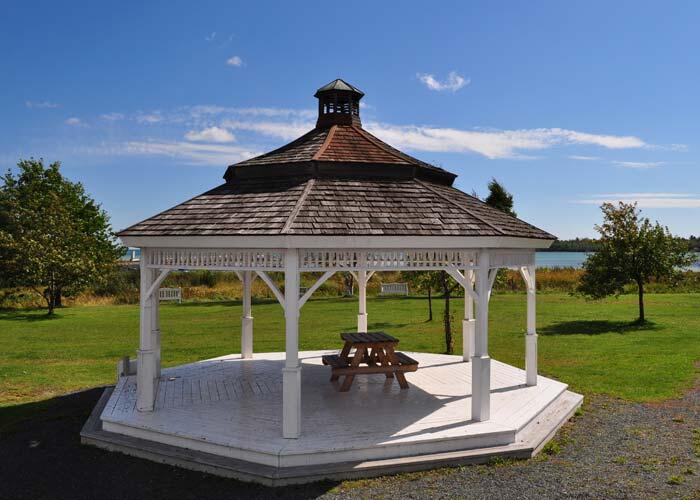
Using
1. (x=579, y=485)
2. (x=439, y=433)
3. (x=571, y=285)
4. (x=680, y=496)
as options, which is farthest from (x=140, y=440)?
(x=571, y=285)

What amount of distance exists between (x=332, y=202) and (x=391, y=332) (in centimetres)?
1280

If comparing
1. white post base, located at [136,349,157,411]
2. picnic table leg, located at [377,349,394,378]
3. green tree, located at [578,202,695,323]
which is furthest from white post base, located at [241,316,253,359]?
green tree, located at [578,202,695,323]

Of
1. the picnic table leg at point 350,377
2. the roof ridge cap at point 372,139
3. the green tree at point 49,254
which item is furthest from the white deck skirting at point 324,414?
the green tree at point 49,254

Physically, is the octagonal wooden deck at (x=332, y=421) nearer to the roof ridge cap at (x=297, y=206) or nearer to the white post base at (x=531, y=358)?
the white post base at (x=531, y=358)

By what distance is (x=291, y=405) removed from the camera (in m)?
7.55

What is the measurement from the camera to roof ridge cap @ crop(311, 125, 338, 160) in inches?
387

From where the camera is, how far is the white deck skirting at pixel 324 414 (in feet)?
24.1

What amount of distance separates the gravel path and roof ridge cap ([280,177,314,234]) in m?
3.22

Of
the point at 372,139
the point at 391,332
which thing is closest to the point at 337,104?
the point at 372,139

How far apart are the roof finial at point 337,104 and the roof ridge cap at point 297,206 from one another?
9.48 feet

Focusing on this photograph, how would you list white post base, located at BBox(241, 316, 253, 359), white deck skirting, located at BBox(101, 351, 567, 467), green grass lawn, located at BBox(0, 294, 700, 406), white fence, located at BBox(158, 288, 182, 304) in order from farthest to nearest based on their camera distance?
white fence, located at BBox(158, 288, 182, 304)
white post base, located at BBox(241, 316, 253, 359)
green grass lawn, located at BBox(0, 294, 700, 406)
white deck skirting, located at BBox(101, 351, 567, 467)

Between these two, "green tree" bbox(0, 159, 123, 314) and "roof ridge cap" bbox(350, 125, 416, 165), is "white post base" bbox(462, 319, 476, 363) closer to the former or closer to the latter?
"roof ridge cap" bbox(350, 125, 416, 165)

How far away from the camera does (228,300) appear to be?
1345 inches

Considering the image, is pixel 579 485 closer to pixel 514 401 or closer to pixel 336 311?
pixel 514 401
